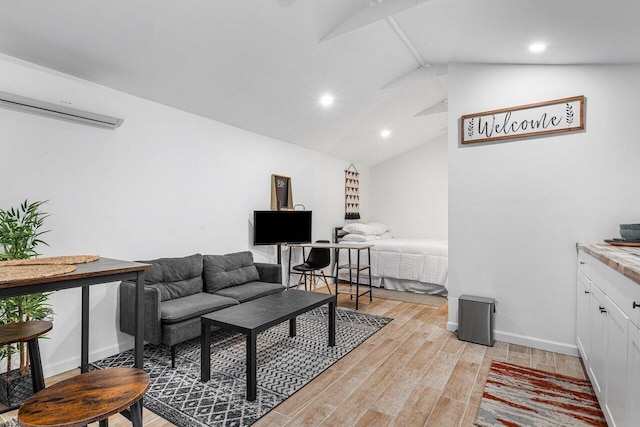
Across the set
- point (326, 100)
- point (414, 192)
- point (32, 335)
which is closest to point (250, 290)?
point (32, 335)

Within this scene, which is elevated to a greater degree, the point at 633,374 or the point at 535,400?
the point at 633,374

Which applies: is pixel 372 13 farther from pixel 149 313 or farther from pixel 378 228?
pixel 378 228

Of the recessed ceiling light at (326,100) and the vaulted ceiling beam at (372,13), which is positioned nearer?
the vaulted ceiling beam at (372,13)

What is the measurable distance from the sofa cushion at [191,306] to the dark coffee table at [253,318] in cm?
30

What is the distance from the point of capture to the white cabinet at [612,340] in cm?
145

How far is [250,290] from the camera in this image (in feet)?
12.0

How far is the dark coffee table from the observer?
230 centimetres

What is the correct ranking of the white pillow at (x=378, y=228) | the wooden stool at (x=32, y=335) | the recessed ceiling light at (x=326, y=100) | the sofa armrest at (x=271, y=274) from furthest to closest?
the white pillow at (x=378, y=228) → the sofa armrest at (x=271, y=274) → the recessed ceiling light at (x=326, y=100) → the wooden stool at (x=32, y=335)

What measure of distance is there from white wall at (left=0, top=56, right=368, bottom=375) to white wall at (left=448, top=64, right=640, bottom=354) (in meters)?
2.63

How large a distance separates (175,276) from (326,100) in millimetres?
2667

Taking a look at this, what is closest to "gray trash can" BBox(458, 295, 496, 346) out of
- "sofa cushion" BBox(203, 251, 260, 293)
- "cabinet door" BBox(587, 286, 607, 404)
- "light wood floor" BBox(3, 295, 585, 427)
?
"light wood floor" BBox(3, 295, 585, 427)

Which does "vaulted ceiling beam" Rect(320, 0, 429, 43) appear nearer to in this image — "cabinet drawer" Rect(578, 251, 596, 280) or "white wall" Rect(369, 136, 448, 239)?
"cabinet drawer" Rect(578, 251, 596, 280)

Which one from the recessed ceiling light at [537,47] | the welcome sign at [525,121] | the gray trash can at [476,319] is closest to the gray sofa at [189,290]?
the gray trash can at [476,319]

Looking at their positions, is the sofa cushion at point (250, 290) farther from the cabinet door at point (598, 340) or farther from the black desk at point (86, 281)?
the cabinet door at point (598, 340)
